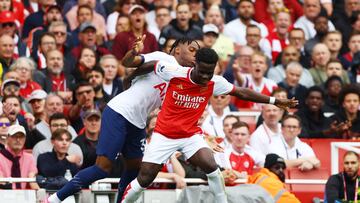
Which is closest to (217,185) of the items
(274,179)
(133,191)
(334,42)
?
(133,191)

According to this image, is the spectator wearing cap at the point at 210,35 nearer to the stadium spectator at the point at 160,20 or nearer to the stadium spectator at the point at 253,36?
the stadium spectator at the point at 253,36

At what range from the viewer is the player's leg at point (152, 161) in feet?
48.1

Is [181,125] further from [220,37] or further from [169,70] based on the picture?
[220,37]

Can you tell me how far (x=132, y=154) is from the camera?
50.0ft

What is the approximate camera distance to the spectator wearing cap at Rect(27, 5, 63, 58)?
21312mm

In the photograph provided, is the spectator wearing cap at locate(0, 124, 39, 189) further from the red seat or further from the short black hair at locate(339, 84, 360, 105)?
the short black hair at locate(339, 84, 360, 105)

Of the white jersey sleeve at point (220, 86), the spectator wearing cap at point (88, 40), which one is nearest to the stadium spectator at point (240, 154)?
the white jersey sleeve at point (220, 86)

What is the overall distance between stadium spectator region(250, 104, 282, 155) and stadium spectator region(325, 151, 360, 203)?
157 cm

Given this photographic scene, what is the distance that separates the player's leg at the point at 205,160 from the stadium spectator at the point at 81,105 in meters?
4.44

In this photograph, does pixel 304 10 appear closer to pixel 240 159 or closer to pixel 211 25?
pixel 211 25

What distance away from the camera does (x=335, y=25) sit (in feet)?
79.2

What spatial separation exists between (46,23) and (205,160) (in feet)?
25.4

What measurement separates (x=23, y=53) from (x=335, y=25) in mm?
5865

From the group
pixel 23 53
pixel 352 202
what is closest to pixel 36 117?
pixel 23 53
